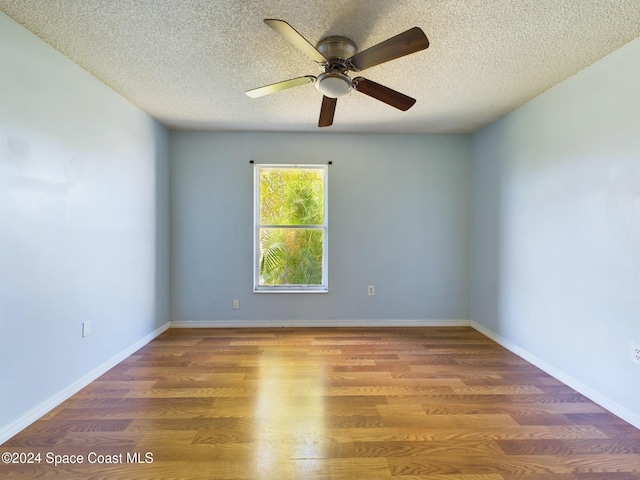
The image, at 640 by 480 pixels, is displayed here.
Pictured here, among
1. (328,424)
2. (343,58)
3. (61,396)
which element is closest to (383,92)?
(343,58)

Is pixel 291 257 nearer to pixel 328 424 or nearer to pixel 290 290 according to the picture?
pixel 290 290

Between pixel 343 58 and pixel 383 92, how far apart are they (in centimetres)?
35

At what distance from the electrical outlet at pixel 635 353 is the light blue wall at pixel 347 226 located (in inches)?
73.1

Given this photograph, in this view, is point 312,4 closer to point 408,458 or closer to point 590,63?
point 590,63

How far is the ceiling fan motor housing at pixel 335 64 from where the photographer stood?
5.80 ft

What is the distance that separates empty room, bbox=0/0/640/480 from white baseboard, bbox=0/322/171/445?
0.02 m

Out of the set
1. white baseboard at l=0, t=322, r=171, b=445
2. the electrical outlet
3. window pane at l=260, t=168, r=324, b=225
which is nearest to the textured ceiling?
window pane at l=260, t=168, r=324, b=225

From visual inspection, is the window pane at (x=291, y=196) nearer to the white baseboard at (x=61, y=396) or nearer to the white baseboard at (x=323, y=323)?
the white baseboard at (x=323, y=323)

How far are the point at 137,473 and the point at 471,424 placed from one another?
1.80m

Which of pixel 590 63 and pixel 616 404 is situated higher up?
pixel 590 63

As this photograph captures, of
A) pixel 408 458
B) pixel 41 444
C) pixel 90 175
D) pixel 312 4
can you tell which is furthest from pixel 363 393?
pixel 90 175

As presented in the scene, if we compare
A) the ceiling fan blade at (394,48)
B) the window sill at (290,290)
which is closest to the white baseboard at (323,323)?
the window sill at (290,290)

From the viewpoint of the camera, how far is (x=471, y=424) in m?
1.76

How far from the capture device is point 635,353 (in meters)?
1.79
